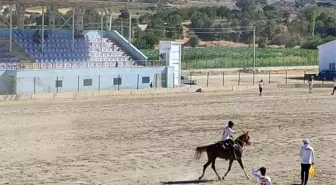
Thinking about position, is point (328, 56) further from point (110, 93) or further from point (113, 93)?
point (110, 93)

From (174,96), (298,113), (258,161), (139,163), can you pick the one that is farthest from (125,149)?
(174,96)

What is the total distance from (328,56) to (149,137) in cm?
4897

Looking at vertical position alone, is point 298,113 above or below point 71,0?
below

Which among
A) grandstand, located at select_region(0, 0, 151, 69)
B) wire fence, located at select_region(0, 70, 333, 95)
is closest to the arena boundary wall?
wire fence, located at select_region(0, 70, 333, 95)

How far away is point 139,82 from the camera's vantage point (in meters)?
49.2

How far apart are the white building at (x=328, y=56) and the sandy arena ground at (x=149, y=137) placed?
2662 centimetres

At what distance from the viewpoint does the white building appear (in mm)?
71250

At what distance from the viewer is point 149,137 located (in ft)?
86.6

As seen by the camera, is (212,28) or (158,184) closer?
(158,184)

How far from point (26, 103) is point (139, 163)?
2050 centimetres

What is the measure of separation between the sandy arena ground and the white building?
2662cm

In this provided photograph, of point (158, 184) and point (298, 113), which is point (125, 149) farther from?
point (298, 113)

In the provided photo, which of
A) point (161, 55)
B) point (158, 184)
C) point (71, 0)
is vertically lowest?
point (158, 184)

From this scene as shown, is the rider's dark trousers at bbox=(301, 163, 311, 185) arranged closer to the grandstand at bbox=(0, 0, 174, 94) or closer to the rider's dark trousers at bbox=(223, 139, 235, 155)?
the rider's dark trousers at bbox=(223, 139, 235, 155)
